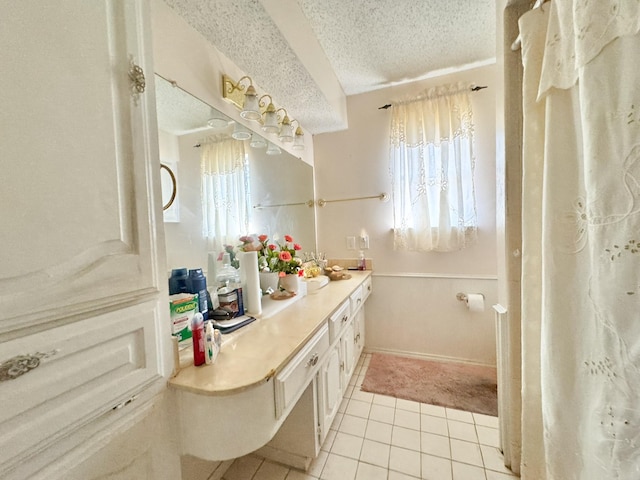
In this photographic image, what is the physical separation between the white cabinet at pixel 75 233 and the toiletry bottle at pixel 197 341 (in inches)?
4.1

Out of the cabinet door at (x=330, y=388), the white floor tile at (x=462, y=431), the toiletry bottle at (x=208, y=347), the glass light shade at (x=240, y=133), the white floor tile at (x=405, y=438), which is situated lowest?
the white floor tile at (x=462, y=431)

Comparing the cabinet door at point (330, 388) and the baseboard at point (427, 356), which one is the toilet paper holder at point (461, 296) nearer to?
the baseboard at point (427, 356)

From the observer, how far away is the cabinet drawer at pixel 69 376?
1.36 feet

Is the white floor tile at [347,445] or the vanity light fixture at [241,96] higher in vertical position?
the vanity light fixture at [241,96]

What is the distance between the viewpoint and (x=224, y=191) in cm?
129

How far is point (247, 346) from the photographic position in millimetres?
890

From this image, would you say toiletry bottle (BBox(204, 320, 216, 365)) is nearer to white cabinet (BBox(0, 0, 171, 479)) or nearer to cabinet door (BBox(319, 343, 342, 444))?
white cabinet (BBox(0, 0, 171, 479))

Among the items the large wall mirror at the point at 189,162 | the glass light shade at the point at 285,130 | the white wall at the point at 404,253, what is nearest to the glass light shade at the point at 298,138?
the glass light shade at the point at 285,130

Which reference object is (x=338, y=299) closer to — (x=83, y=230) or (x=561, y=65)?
(x=83, y=230)

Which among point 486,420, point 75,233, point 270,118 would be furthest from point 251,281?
point 486,420

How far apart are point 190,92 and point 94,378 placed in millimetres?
1069

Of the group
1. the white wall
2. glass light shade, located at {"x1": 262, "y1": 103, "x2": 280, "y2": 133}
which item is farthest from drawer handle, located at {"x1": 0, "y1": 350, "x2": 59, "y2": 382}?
the white wall

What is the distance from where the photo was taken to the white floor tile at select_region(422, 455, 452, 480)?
115 centimetres

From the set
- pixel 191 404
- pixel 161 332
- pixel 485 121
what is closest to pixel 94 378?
pixel 161 332
